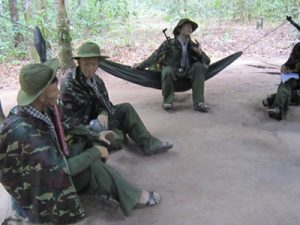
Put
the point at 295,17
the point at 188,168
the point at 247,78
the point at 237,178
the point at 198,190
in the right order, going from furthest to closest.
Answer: the point at 295,17 → the point at 247,78 → the point at 188,168 → the point at 237,178 → the point at 198,190

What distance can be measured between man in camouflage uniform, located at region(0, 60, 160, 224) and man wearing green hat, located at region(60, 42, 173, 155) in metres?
0.59

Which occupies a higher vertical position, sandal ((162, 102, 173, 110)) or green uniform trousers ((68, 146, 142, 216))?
green uniform trousers ((68, 146, 142, 216))

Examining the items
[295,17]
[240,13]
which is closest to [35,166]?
[295,17]

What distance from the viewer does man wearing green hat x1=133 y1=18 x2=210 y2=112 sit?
3818 millimetres

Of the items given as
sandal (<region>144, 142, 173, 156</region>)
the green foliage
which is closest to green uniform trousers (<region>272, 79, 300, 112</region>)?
sandal (<region>144, 142, 173, 156</region>)

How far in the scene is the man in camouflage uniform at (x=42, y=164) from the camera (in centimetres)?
166

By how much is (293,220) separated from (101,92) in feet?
4.87

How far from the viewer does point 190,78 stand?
154 inches

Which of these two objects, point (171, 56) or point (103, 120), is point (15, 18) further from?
point (103, 120)

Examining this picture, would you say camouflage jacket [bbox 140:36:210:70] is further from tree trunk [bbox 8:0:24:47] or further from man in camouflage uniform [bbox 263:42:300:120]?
tree trunk [bbox 8:0:24:47]

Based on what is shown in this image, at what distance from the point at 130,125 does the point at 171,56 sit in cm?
147

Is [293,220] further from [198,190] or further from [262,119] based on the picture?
[262,119]

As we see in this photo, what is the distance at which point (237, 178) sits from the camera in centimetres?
245

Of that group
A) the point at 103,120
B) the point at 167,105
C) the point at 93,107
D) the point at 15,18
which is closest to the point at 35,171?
the point at 103,120
